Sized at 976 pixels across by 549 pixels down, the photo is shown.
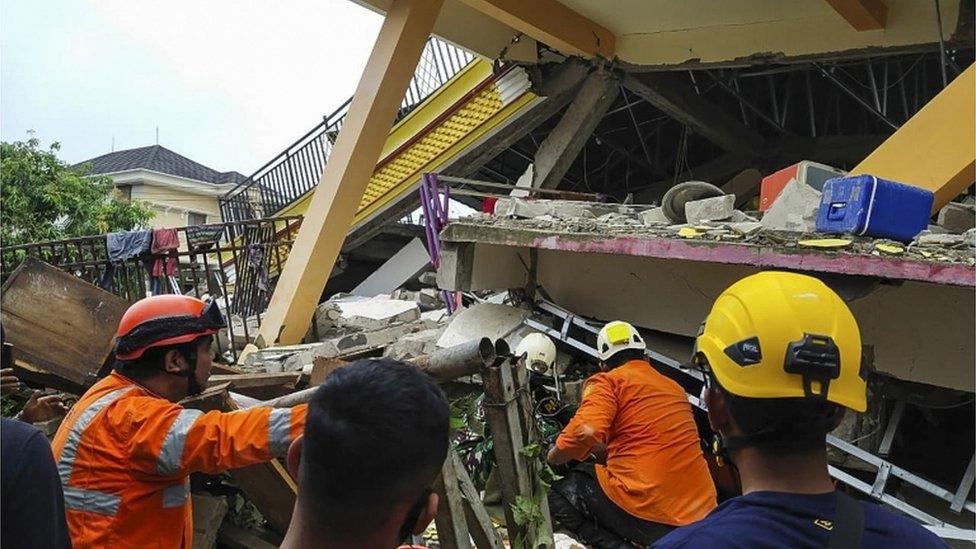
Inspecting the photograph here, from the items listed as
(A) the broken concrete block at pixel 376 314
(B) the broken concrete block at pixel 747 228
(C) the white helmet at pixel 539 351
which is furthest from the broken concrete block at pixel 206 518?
(A) the broken concrete block at pixel 376 314

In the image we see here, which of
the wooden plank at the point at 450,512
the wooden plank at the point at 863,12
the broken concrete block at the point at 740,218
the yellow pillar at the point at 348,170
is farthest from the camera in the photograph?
the yellow pillar at the point at 348,170

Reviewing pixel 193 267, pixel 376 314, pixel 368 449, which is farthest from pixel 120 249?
pixel 368 449

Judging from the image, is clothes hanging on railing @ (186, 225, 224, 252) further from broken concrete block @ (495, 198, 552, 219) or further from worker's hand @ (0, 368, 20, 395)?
worker's hand @ (0, 368, 20, 395)

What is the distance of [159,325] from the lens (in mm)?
2197

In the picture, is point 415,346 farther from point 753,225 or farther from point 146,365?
point 146,365

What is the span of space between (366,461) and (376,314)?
8.11 m

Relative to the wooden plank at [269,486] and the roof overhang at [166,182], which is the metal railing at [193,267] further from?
the roof overhang at [166,182]

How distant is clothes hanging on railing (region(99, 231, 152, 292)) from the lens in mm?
7035

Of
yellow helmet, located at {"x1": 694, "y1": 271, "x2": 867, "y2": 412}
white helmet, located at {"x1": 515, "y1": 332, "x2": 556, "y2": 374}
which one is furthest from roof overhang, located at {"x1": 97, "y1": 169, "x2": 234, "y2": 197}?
yellow helmet, located at {"x1": 694, "y1": 271, "x2": 867, "y2": 412}

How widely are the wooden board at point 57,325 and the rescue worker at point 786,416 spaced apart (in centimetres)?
387

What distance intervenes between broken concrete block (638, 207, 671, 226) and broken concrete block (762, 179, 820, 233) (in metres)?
0.86

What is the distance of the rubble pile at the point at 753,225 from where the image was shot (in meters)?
3.61

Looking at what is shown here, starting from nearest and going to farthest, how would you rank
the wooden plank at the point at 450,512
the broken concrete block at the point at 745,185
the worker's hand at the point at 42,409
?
the wooden plank at the point at 450,512 → the worker's hand at the point at 42,409 → the broken concrete block at the point at 745,185

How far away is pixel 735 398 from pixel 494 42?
893 cm
